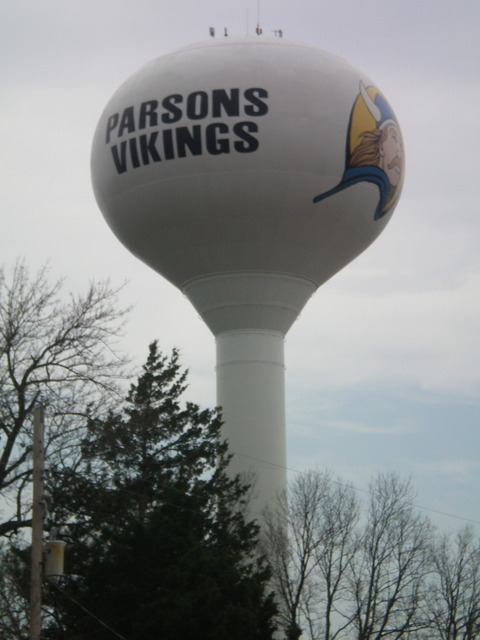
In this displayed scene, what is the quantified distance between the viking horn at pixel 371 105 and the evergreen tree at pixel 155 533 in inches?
219

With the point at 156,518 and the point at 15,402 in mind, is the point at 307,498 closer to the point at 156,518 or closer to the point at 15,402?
the point at 156,518

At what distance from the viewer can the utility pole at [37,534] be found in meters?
11.6

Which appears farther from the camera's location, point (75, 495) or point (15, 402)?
point (75, 495)

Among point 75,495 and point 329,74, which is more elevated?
point 329,74

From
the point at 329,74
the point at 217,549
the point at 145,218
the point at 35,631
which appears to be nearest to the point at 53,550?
the point at 35,631

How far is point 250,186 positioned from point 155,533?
638cm

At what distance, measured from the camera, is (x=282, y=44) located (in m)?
20.4

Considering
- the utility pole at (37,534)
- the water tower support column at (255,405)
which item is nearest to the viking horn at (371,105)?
the water tower support column at (255,405)

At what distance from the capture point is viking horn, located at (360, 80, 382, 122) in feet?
66.4

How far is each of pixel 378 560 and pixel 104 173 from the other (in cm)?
894

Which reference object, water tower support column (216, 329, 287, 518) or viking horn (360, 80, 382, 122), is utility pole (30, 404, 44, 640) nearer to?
water tower support column (216, 329, 287, 518)

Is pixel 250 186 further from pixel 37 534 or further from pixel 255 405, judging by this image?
pixel 37 534

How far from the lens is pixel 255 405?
68.6ft

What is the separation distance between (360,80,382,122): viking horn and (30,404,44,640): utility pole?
10.3 meters
